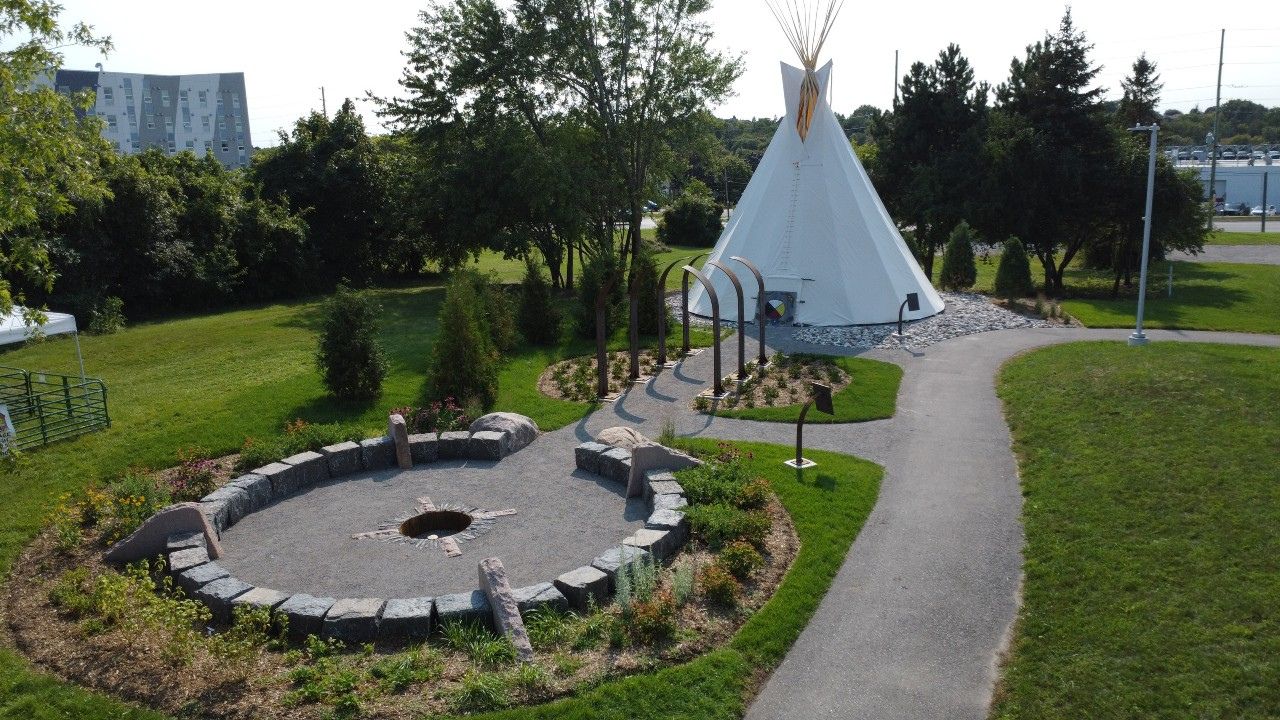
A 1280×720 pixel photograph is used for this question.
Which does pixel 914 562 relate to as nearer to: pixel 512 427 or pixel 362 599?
pixel 362 599

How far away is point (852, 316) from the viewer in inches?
907

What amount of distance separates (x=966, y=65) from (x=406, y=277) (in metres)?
25.2

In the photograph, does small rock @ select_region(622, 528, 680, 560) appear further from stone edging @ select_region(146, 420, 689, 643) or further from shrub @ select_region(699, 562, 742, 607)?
shrub @ select_region(699, 562, 742, 607)

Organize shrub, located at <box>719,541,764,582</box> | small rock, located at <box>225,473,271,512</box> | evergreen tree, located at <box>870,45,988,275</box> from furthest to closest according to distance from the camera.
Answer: evergreen tree, located at <box>870,45,988,275</box>
small rock, located at <box>225,473,271,512</box>
shrub, located at <box>719,541,764,582</box>

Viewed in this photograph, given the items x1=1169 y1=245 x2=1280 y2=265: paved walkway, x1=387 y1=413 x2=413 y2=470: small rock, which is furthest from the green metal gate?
x1=1169 y1=245 x2=1280 y2=265: paved walkway

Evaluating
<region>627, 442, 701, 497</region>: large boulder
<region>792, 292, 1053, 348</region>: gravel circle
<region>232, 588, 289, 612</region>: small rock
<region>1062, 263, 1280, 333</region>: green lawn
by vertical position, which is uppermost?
<region>1062, 263, 1280, 333</region>: green lawn

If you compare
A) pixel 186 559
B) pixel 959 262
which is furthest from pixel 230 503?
pixel 959 262

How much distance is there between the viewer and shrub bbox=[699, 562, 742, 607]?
877 centimetres

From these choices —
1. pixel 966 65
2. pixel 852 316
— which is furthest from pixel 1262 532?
pixel 966 65

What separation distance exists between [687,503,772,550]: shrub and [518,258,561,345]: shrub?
11.9 m

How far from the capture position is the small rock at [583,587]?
28.6ft

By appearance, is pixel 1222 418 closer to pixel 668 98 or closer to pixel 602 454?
pixel 602 454

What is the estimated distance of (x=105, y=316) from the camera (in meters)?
24.7

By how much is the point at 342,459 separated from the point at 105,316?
16.2 m
